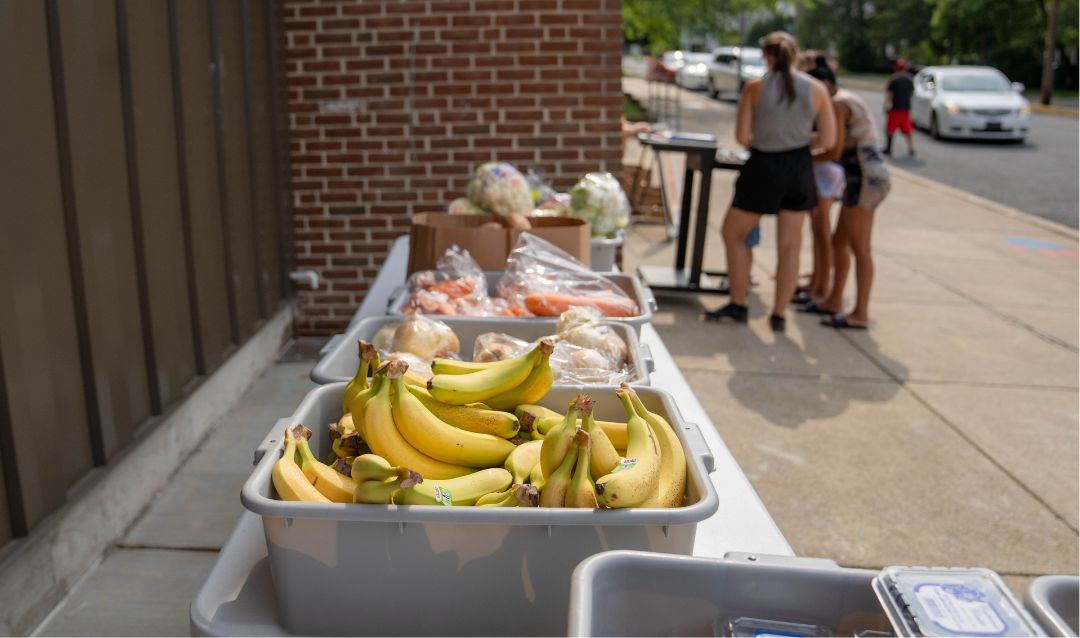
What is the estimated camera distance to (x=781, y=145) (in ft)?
20.7

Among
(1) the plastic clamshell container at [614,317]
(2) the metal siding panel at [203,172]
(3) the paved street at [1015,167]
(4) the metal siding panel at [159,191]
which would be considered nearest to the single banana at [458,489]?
(1) the plastic clamshell container at [614,317]

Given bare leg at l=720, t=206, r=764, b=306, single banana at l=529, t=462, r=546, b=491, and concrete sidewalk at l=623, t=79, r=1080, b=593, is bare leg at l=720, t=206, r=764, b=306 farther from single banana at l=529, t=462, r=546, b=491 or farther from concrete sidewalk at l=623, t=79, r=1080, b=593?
single banana at l=529, t=462, r=546, b=491

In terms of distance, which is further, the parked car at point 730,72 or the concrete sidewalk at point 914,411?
the parked car at point 730,72

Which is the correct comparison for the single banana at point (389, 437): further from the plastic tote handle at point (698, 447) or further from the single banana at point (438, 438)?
the plastic tote handle at point (698, 447)

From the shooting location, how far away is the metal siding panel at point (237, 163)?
5.07 meters

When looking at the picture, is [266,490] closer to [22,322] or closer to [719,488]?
[719,488]

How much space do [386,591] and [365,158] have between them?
5175 millimetres

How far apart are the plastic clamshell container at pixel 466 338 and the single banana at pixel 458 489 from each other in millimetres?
700

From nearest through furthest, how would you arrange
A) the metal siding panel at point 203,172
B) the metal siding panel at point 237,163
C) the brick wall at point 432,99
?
the metal siding panel at point 203,172, the metal siding panel at point 237,163, the brick wall at point 432,99

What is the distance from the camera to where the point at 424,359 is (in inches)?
91.3

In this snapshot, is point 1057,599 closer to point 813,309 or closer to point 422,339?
point 422,339

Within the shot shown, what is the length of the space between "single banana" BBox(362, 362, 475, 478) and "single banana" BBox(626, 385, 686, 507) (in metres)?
0.37

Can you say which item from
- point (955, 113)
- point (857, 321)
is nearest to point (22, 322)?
point (857, 321)

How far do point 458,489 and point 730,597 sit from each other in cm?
51
